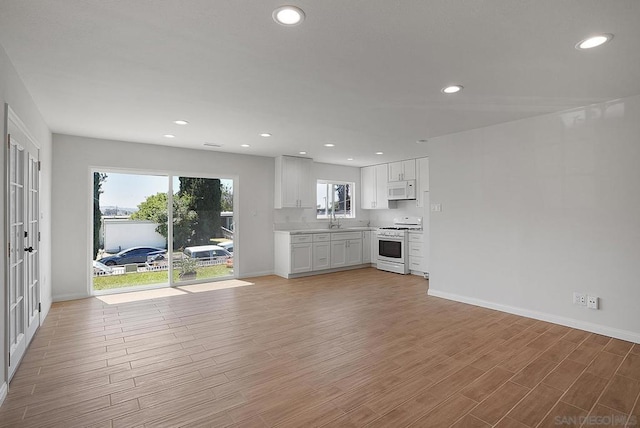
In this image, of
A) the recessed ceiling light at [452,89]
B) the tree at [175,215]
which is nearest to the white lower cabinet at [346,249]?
the tree at [175,215]

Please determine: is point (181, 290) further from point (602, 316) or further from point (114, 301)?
point (602, 316)

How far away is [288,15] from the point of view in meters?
1.91

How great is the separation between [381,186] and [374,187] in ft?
0.80

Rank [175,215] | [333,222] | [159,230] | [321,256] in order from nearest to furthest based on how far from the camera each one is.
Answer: [159,230]
[175,215]
[321,256]
[333,222]

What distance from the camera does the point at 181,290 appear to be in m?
5.54

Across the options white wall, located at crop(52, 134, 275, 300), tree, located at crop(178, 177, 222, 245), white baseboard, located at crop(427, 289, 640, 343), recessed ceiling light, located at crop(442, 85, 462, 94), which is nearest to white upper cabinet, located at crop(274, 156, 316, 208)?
white wall, located at crop(52, 134, 275, 300)

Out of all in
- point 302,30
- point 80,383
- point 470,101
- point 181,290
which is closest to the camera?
point 302,30

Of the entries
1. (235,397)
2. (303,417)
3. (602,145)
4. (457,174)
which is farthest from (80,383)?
(602,145)

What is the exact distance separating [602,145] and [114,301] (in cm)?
652

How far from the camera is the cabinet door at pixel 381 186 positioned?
302 inches

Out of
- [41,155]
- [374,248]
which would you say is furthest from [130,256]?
[374,248]

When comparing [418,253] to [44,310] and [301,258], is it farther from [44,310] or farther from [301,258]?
[44,310]

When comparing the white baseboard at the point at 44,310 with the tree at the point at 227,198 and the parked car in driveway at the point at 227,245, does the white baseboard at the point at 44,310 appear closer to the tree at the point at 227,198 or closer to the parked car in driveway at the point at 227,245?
the parked car in driveway at the point at 227,245

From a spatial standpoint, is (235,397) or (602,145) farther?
(602,145)
